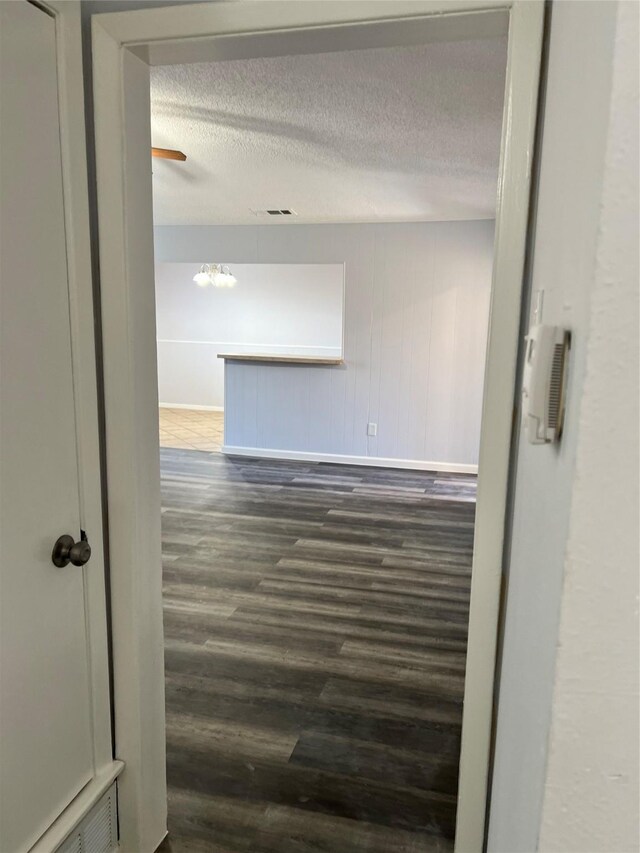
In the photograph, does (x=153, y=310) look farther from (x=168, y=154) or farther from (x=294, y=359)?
(x=294, y=359)

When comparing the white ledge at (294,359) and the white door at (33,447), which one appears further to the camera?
the white ledge at (294,359)

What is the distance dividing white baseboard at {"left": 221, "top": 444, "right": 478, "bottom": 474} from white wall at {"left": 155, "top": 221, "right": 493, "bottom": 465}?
4 cm

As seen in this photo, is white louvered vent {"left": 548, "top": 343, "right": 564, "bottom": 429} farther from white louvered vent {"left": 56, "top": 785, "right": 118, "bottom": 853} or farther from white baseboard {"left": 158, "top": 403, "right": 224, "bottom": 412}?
white baseboard {"left": 158, "top": 403, "right": 224, "bottom": 412}

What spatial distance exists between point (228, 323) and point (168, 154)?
588 centimetres

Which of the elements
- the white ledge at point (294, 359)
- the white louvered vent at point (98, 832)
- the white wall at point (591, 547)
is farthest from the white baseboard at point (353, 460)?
the white wall at point (591, 547)

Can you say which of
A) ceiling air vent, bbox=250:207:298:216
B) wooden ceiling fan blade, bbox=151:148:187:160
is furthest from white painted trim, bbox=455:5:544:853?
ceiling air vent, bbox=250:207:298:216

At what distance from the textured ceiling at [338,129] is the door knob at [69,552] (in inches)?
65.4

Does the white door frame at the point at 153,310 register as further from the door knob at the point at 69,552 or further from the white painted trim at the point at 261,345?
the white painted trim at the point at 261,345

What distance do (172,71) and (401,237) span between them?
10.8 ft

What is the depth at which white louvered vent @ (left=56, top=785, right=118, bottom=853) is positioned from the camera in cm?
134

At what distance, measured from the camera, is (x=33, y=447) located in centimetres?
118

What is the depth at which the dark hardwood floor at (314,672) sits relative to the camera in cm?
174

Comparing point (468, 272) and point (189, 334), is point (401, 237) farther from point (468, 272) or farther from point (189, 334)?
point (189, 334)

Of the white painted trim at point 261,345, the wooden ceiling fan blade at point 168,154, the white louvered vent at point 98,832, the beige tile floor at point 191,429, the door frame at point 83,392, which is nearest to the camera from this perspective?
the door frame at point 83,392
